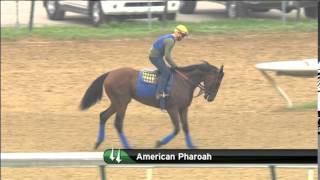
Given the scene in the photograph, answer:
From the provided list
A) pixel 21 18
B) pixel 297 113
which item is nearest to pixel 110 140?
pixel 297 113

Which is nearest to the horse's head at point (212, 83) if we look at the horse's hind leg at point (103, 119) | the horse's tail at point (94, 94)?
the horse's tail at point (94, 94)

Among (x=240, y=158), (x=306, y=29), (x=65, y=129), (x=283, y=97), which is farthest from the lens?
(x=306, y=29)

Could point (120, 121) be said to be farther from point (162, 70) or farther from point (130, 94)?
point (162, 70)

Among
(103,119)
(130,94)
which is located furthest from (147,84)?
(103,119)

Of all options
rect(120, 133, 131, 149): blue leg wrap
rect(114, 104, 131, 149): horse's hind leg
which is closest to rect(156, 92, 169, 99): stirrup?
rect(114, 104, 131, 149): horse's hind leg

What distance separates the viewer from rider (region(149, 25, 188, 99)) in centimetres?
709

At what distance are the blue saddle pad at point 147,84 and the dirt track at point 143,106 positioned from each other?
92 centimetres

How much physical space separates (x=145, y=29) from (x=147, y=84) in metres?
10.1

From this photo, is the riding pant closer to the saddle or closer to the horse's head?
the saddle

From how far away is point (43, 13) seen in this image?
23.3 metres

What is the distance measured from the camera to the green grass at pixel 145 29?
60.4 ft

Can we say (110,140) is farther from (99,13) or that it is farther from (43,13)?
(43,13)

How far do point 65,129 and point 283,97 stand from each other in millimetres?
3338

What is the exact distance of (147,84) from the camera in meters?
9.19
